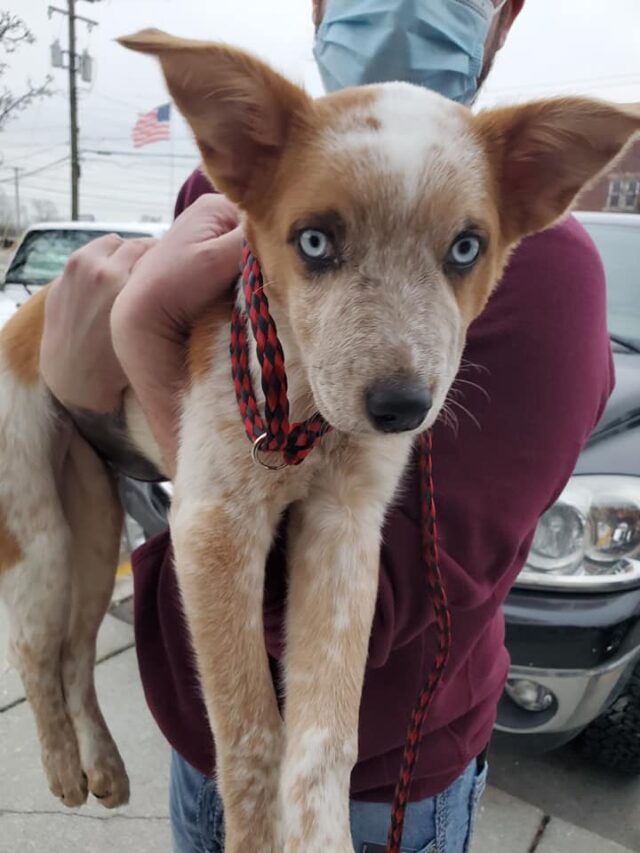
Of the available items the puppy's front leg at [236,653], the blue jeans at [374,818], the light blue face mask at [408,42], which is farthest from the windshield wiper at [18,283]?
the puppy's front leg at [236,653]

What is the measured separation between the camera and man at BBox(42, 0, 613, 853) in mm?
1461

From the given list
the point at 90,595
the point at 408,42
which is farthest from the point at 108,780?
the point at 408,42

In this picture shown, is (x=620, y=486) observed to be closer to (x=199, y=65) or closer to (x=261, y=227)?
(x=261, y=227)

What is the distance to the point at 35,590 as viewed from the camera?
2.20 metres

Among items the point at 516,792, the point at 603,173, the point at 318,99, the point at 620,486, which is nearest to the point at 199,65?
the point at 318,99

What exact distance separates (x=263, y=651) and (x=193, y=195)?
44.5 inches

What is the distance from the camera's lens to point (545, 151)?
5.08ft

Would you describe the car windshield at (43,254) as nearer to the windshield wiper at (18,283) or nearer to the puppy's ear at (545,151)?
the windshield wiper at (18,283)

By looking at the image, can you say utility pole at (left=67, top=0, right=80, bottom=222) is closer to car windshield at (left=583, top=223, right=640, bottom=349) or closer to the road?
car windshield at (left=583, top=223, right=640, bottom=349)

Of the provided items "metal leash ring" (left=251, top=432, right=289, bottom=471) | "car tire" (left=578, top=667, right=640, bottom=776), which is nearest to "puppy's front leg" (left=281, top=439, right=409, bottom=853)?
"metal leash ring" (left=251, top=432, right=289, bottom=471)

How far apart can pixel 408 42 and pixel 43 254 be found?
997 cm

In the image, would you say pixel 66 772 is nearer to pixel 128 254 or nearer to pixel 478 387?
pixel 128 254

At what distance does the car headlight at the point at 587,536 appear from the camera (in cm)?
279

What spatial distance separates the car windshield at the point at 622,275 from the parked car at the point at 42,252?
7.47 m
